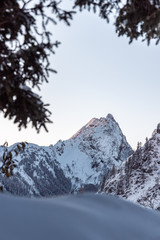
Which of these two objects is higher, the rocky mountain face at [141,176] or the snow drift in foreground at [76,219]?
the rocky mountain face at [141,176]

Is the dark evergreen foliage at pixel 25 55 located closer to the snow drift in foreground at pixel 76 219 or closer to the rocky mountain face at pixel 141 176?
the snow drift in foreground at pixel 76 219

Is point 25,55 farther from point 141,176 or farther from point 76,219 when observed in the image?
point 141,176

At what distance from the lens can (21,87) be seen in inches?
185

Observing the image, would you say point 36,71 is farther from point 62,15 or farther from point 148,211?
point 148,211

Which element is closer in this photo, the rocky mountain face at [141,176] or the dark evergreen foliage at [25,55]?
the dark evergreen foliage at [25,55]

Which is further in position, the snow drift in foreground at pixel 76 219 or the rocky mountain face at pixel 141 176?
the rocky mountain face at pixel 141 176

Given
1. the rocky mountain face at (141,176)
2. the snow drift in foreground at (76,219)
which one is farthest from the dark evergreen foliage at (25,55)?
the rocky mountain face at (141,176)

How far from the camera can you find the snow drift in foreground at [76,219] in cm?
284

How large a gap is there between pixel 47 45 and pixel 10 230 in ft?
11.0

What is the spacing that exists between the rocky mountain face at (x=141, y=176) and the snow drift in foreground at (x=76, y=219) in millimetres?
45460

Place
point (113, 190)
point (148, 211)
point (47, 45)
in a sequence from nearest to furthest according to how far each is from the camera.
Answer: point (148, 211) < point (47, 45) < point (113, 190)

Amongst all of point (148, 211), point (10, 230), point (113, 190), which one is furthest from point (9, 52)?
point (113, 190)

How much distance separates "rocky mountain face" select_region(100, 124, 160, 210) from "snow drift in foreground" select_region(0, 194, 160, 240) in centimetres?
4546

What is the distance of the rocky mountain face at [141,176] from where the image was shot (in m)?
51.6
